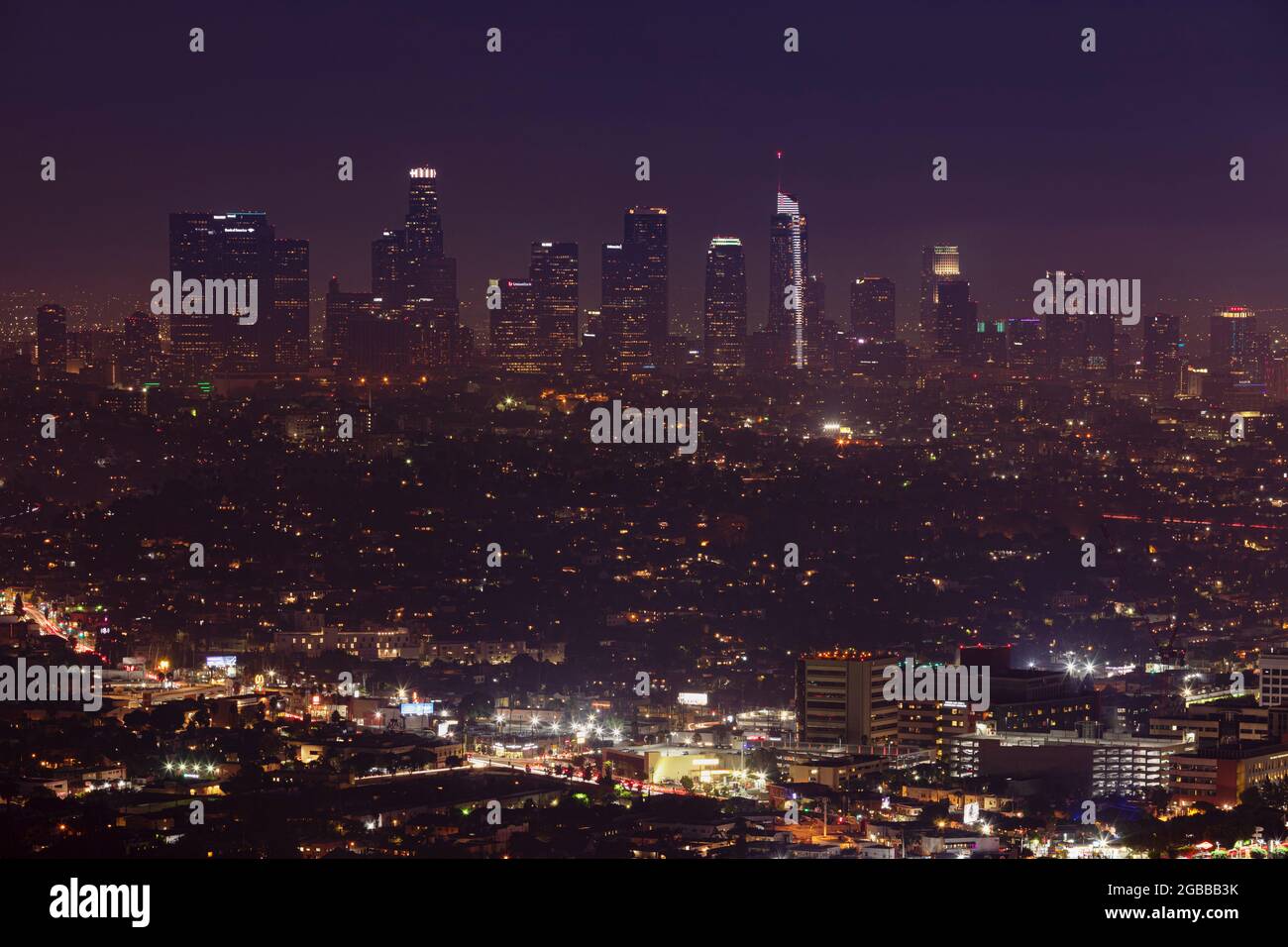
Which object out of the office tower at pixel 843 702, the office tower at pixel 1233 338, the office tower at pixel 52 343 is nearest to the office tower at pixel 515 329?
the office tower at pixel 52 343

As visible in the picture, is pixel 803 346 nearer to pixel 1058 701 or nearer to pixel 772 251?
pixel 772 251

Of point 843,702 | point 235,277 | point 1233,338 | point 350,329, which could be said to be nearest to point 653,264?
point 350,329

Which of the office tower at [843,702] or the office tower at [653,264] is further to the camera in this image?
the office tower at [653,264]

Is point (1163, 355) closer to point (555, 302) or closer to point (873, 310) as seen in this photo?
point (873, 310)

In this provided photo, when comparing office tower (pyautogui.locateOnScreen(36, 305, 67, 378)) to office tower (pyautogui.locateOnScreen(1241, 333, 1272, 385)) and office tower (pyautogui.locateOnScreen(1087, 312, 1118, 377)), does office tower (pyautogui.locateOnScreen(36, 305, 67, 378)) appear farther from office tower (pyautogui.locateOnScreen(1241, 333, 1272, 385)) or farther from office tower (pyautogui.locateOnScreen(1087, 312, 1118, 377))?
office tower (pyautogui.locateOnScreen(1241, 333, 1272, 385))

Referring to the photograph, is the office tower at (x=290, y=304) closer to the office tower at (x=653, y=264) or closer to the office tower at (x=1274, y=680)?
the office tower at (x=653, y=264)

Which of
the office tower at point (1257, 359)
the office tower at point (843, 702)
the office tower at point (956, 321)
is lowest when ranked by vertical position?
the office tower at point (843, 702)
